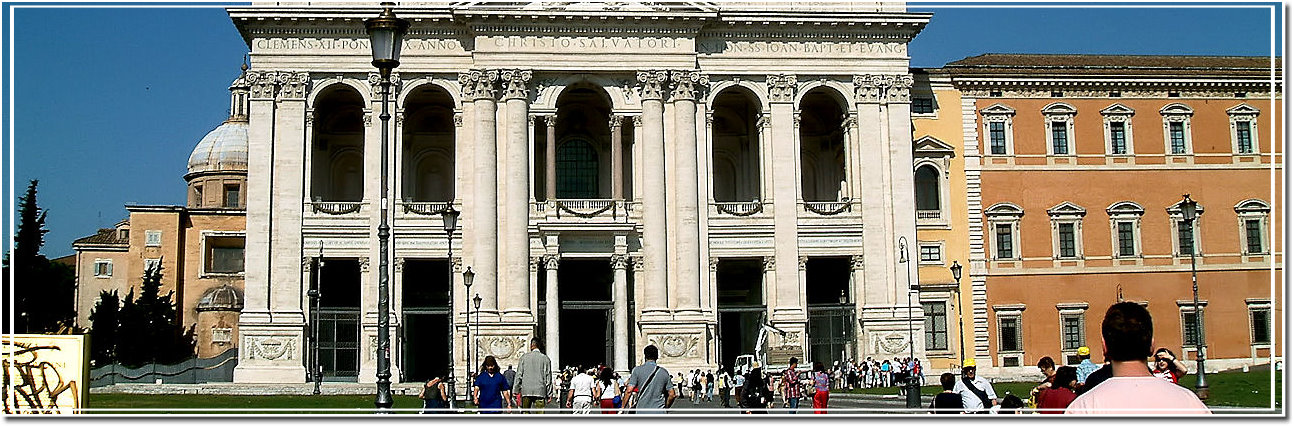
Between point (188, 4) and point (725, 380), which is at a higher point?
point (188, 4)

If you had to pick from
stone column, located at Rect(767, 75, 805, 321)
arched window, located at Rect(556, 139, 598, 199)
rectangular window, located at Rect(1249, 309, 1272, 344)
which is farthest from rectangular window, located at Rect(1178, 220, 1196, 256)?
arched window, located at Rect(556, 139, 598, 199)

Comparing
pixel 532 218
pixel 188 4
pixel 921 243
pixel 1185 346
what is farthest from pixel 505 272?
pixel 188 4

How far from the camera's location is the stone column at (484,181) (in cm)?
4112

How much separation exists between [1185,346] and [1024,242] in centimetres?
585

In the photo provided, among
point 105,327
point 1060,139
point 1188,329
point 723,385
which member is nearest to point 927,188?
point 1060,139

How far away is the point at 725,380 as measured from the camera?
114 ft

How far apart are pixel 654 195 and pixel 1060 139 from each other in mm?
13527

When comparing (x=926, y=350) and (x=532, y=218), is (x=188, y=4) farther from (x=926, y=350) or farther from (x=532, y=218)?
(x=926, y=350)

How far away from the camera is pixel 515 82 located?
4178cm

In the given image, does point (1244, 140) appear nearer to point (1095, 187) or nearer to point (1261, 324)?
point (1095, 187)

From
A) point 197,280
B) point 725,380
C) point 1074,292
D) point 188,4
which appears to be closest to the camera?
point 188,4

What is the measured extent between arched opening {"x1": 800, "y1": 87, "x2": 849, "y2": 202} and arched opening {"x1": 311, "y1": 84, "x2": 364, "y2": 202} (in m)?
14.8

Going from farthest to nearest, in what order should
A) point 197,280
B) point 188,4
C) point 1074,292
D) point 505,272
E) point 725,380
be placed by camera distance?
point 197,280, point 1074,292, point 505,272, point 725,380, point 188,4

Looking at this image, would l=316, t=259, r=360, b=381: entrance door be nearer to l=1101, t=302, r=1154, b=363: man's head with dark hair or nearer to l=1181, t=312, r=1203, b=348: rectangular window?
l=1181, t=312, r=1203, b=348: rectangular window
